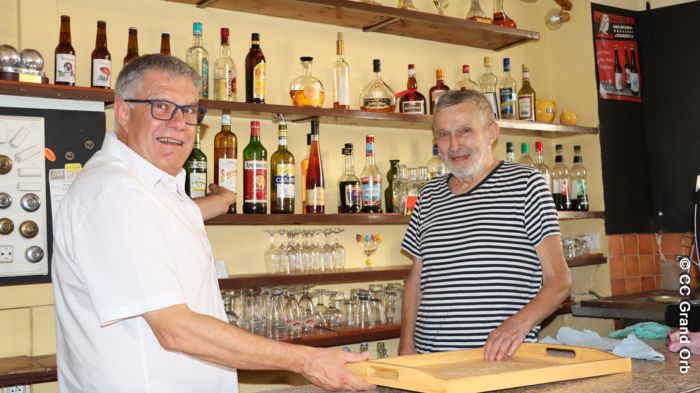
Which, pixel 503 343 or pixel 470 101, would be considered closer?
pixel 503 343

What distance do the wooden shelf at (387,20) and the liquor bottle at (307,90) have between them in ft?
0.75


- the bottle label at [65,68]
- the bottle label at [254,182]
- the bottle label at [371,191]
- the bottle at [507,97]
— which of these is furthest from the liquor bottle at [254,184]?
the bottle at [507,97]

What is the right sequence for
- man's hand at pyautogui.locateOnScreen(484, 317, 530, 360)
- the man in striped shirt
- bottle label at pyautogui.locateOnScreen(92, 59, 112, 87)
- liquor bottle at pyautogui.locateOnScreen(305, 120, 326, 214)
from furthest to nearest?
liquor bottle at pyautogui.locateOnScreen(305, 120, 326, 214) < bottle label at pyautogui.locateOnScreen(92, 59, 112, 87) < the man in striped shirt < man's hand at pyautogui.locateOnScreen(484, 317, 530, 360)

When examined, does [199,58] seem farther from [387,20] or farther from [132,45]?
[387,20]

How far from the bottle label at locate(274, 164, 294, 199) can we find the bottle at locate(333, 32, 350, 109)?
394 mm

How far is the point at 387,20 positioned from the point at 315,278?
1277 millimetres

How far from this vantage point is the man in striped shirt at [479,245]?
7.30 feet

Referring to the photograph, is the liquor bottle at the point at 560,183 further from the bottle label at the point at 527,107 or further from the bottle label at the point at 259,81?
the bottle label at the point at 259,81

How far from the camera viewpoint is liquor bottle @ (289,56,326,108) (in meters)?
3.18

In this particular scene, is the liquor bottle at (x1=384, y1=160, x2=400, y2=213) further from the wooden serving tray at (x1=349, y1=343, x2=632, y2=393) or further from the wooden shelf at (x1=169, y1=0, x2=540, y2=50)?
the wooden serving tray at (x1=349, y1=343, x2=632, y2=393)

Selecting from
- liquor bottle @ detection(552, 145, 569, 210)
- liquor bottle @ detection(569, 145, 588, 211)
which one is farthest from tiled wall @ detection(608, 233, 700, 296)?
liquor bottle @ detection(552, 145, 569, 210)

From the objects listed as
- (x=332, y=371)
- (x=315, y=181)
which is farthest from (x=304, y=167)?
(x=332, y=371)

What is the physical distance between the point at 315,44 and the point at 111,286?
216cm

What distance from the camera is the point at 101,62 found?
106 inches
